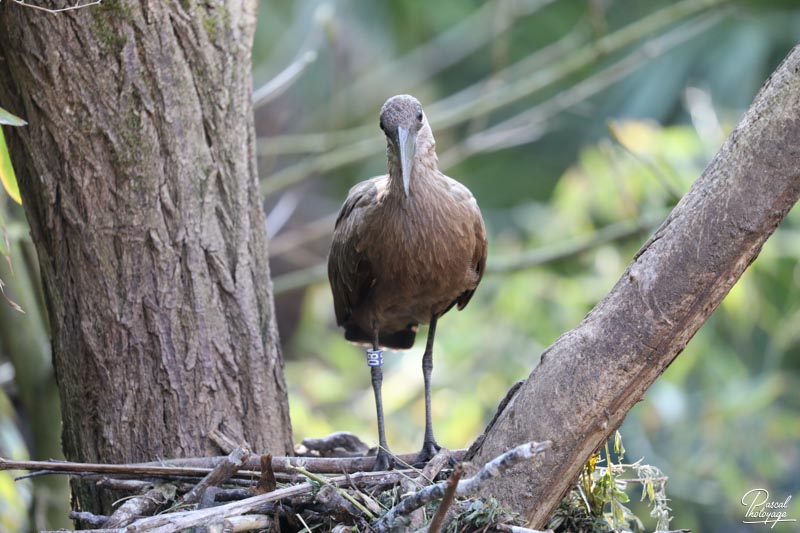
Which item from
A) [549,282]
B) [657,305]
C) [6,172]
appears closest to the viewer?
[657,305]

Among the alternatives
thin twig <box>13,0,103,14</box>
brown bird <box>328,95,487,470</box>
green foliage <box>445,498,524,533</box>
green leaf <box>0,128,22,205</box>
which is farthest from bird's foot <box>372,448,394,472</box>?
thin twig <box>13,0,103,14</box>

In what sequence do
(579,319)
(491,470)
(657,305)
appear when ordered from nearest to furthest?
(491,470)
(657,305)
(579,319)

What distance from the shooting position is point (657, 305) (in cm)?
319

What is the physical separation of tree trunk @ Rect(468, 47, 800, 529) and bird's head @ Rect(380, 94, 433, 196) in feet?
4.47

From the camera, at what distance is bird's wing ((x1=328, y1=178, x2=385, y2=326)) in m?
4.87

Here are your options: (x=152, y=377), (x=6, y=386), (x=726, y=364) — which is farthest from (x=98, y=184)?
(x=726, y=364)

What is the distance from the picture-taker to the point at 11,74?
3838mm

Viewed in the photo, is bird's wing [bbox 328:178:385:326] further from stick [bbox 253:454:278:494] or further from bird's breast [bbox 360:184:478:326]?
Answer: stick [bbox 253:454:278:494]

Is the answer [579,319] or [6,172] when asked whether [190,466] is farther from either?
[579,319]

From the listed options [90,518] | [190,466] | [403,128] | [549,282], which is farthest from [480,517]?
[549,282]

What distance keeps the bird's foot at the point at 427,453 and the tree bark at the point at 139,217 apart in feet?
2.74

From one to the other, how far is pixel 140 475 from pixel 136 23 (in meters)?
1.78

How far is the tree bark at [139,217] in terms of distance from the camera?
3.80m

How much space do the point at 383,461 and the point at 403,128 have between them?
1518 mm
